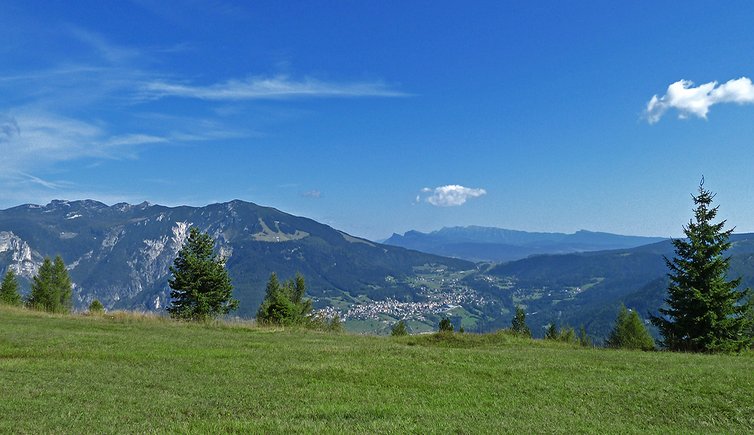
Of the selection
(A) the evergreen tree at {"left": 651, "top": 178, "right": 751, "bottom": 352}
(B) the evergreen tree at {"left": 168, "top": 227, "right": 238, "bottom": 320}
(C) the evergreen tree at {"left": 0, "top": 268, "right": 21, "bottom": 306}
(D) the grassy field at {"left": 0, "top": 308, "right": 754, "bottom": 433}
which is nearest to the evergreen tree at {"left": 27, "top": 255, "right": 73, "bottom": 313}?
(C) the evergreen tree at {"left": 0, "top": 268, "right": 21, "bottom": 306}

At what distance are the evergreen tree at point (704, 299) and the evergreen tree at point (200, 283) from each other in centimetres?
3630

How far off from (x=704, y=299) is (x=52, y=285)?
3442 inches

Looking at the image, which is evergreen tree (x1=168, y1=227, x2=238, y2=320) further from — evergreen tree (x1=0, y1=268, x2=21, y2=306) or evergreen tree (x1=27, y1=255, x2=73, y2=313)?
evergreen tree (x1=27, y1=255, x2=73, y2=313)

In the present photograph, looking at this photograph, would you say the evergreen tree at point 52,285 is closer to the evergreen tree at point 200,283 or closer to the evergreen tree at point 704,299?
the evergreen tree at point 200,283

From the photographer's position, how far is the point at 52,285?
79375mm

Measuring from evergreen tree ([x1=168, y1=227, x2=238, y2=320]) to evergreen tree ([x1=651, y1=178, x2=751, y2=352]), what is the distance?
119 ft

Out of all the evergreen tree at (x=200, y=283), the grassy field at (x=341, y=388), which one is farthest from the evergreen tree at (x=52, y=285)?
the grassy field at (x=341, y=388)

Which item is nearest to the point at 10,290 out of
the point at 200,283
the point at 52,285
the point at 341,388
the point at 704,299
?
the point at 52,285

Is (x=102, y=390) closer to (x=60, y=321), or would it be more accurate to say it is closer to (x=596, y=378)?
(x=596, y=378)

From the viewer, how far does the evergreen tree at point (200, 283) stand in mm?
45656

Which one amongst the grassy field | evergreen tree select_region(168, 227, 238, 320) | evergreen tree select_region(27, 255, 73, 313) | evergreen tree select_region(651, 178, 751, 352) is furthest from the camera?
evergreen tree select_region(27, 255, 73, 313)

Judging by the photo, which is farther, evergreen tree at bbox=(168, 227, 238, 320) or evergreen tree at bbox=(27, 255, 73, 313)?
evergreen tree at bbox=(27, 255, 73, 313)

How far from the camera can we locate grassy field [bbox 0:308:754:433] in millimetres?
9414

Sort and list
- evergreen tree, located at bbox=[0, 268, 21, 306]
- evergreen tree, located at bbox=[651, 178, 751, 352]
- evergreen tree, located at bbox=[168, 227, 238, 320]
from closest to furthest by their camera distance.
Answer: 1. evergreen tree, located at bbox=[651, 178, 751, 352]
2. evergreen tree, located at bbox=[168, 227, 238, 320]
3. evergreen tree, located at bbox=[0, 268, 21, 306]
